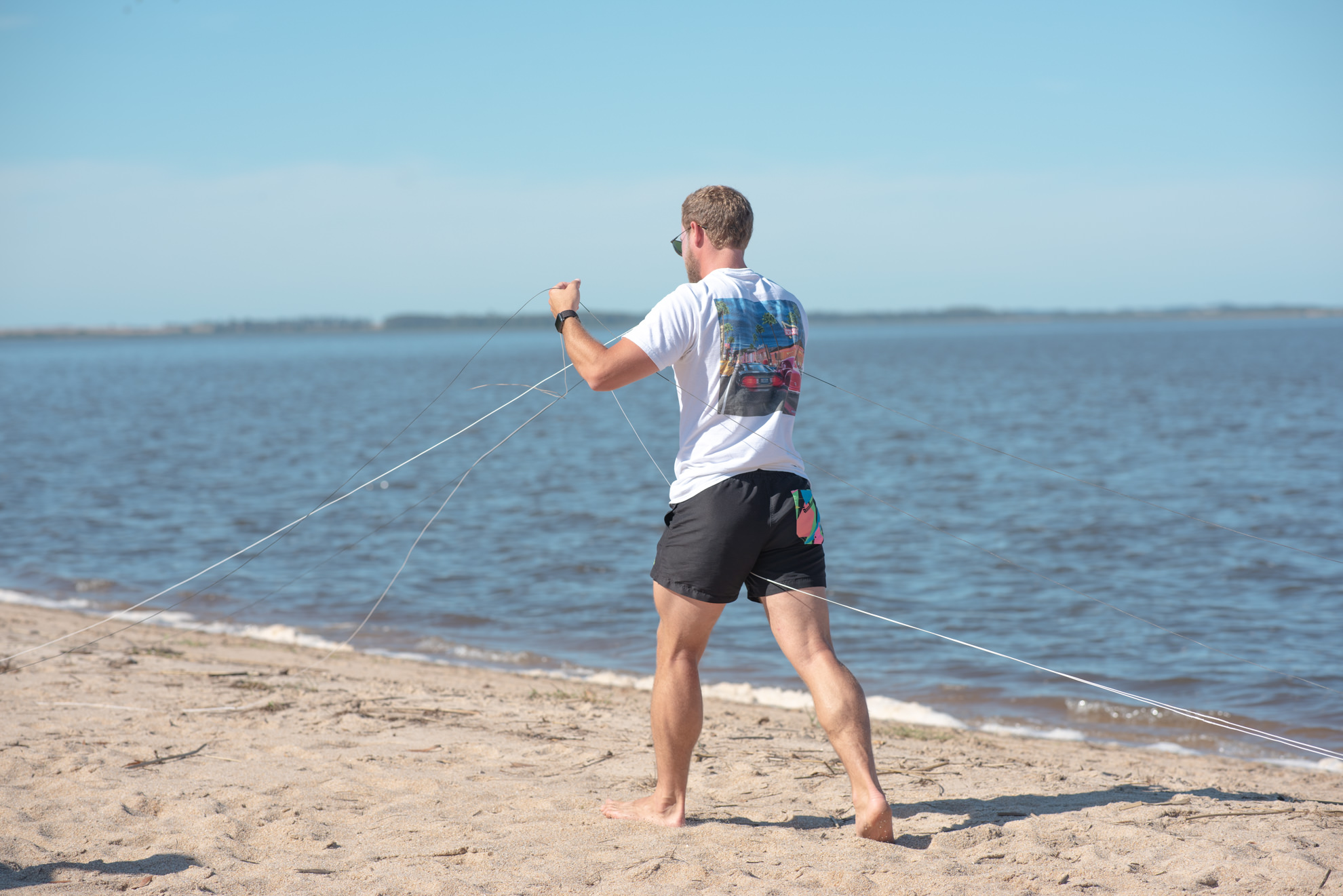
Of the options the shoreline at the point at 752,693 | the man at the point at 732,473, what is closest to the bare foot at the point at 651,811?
the man at the point at 732,473

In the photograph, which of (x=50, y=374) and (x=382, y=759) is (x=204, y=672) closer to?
(x=382, y=759)

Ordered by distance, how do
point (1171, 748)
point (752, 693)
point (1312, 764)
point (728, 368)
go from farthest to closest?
point (752, 693) < point (1171, 748) < point (1312, 764) < point (728, 368)

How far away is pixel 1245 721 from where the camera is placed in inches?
228

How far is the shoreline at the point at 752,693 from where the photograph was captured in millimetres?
5422

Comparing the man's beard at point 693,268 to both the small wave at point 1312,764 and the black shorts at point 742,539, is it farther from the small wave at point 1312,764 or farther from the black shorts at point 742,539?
the small wave at point 1312,764

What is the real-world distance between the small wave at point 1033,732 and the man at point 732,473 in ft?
9.20

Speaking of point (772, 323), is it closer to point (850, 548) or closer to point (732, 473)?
point (732, 473)

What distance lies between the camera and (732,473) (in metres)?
2.99

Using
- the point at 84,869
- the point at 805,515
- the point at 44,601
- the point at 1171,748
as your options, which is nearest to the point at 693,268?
the point at 805,515

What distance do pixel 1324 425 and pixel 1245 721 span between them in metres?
18.3

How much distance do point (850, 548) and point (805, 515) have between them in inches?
298

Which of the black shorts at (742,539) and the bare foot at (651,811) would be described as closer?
the black shorts at (742,539)

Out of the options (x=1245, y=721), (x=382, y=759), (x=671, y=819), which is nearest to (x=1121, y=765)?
(x=1245, y=721)

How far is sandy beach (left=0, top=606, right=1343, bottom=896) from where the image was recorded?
293cm
